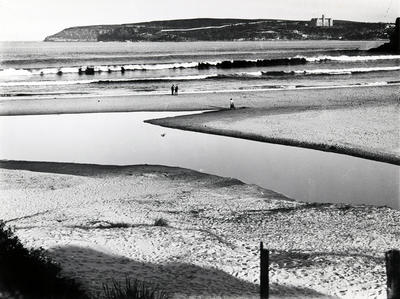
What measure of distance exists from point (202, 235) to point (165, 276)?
6.45 ft

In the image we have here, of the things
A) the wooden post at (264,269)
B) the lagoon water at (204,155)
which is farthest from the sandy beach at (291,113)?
the wooden post at (264,269)

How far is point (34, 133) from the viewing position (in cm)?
2336

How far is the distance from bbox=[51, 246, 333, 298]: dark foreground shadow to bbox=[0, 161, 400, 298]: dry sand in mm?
16

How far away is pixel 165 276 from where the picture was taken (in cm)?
868

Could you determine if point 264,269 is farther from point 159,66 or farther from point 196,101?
point 159,66

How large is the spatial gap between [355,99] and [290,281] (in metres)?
23.7

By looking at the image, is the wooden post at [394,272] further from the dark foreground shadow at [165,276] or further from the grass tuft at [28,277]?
the grass tuft at [28,277]

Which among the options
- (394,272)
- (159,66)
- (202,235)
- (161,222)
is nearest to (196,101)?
(161,222)

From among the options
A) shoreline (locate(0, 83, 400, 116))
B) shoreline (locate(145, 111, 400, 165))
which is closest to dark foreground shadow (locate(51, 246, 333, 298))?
shoreline (locate(145, 111, 400, 165))

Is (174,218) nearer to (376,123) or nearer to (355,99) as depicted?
(376,123)

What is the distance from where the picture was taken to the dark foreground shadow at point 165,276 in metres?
8.09

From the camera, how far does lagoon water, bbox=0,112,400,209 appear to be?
14.5 metres

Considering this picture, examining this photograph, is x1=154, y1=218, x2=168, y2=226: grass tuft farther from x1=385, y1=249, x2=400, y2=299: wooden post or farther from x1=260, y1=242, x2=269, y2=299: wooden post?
x1=385, y1=249, x2=400, y2=299: wooden post

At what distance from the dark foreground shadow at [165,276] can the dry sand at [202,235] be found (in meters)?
0.02
